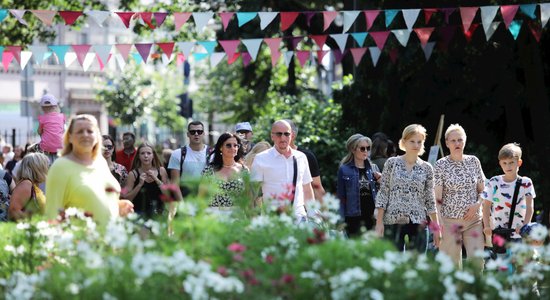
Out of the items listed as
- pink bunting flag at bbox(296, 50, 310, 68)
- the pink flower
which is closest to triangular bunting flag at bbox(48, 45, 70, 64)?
pink bunting flag at bbox(296, 50, 310, 68)

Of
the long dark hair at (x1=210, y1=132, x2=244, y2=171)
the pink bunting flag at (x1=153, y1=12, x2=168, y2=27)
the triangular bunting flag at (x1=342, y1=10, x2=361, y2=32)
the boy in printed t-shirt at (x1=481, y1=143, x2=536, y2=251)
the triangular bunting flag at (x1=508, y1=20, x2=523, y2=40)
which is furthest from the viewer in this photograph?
the pink bunting flag at (x1=153, y1=12, x2=168, y2=27)

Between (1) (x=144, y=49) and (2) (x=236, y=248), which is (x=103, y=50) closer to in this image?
(1) (x=144, y=49)

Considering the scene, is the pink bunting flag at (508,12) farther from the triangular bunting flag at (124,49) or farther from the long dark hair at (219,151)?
the triangular bunting flag at (124,49)

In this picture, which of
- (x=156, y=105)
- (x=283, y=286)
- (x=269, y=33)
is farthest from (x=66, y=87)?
(x=283, y=286)

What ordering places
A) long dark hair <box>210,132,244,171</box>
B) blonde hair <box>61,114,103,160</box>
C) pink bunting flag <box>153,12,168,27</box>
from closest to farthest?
blonde hair <box>61,114,103,160</box>, long dark hair <box>210,132,244,171</box>, pink bunting flag <box>153,12,168,27</box>

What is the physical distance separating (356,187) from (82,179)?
4821 mm

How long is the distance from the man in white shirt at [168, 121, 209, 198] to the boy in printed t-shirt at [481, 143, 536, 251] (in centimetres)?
319

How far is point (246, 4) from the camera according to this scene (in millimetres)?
26672

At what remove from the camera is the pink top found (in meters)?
14.1

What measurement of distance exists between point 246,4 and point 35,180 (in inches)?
633

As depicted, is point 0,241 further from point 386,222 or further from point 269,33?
point 269,33

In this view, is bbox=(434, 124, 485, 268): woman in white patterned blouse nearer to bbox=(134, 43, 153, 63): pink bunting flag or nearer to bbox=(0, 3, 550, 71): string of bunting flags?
bbox=(0, 3, 550, 71): string of bunting flags

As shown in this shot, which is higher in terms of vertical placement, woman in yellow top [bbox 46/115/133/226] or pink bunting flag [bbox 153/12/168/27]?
pink bunting flag [bbox 153/12/168/27]

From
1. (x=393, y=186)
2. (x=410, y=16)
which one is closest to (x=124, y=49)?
(x=410, y=16)
